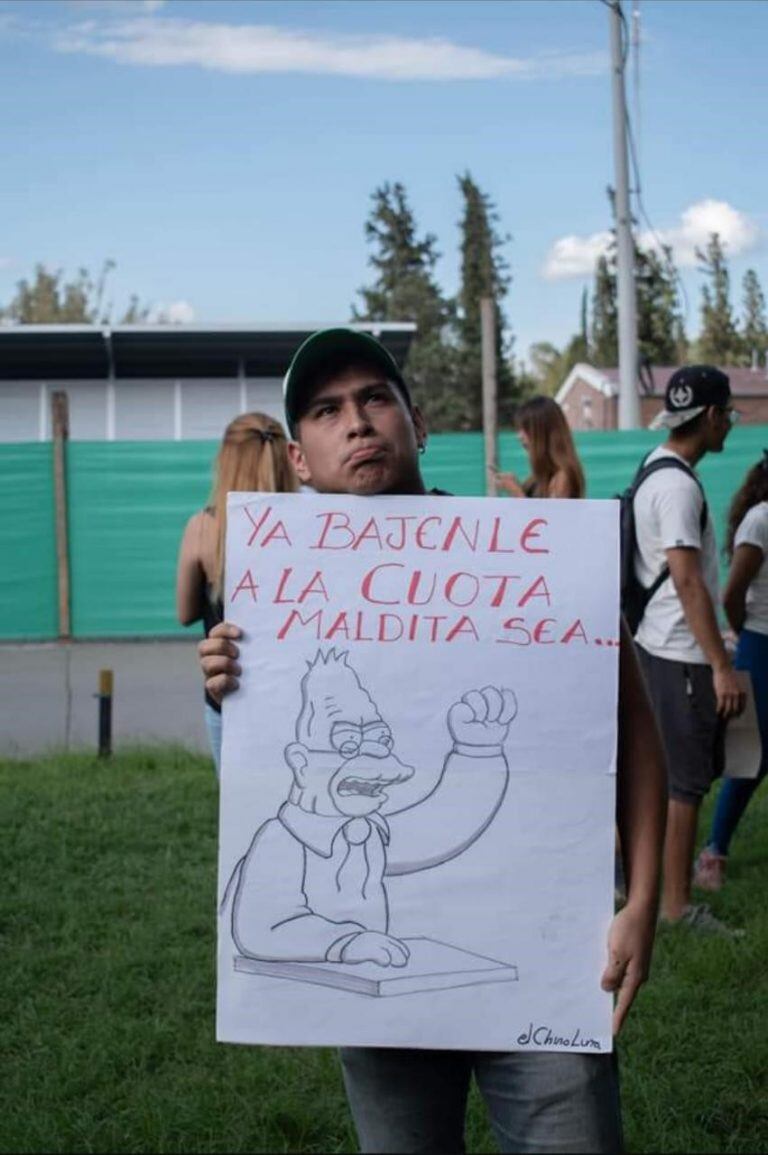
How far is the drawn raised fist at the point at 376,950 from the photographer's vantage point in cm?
191

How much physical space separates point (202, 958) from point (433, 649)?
126 inches

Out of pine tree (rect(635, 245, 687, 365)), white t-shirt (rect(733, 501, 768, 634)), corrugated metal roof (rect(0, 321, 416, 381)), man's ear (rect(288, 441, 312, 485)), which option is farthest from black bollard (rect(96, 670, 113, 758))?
pine tree (rect(635, 245, 687, 365))

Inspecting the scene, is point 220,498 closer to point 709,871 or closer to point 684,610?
point 684,610

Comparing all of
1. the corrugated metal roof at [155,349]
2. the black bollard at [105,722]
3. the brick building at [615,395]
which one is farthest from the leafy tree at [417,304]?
the black bollard at [105,722]

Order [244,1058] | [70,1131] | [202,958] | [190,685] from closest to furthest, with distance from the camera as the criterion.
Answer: [70,1131] < [244,1058] < [202,958] < [190,685]

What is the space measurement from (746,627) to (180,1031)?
110 inches

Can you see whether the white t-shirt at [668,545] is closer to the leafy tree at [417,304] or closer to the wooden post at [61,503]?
the wooden post at [61,503]

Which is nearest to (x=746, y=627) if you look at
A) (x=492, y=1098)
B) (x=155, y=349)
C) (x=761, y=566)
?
(x=761, y=566)

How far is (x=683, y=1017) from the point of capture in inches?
169

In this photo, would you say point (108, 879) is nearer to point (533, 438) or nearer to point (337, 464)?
point (533, 438)

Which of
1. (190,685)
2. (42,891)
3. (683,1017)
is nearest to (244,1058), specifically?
(683,1017)

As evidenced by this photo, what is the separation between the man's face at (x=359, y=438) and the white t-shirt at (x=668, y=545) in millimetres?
2921

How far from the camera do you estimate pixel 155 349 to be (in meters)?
23.7

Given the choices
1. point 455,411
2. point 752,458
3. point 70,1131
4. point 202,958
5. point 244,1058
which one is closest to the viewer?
point 70,1131
